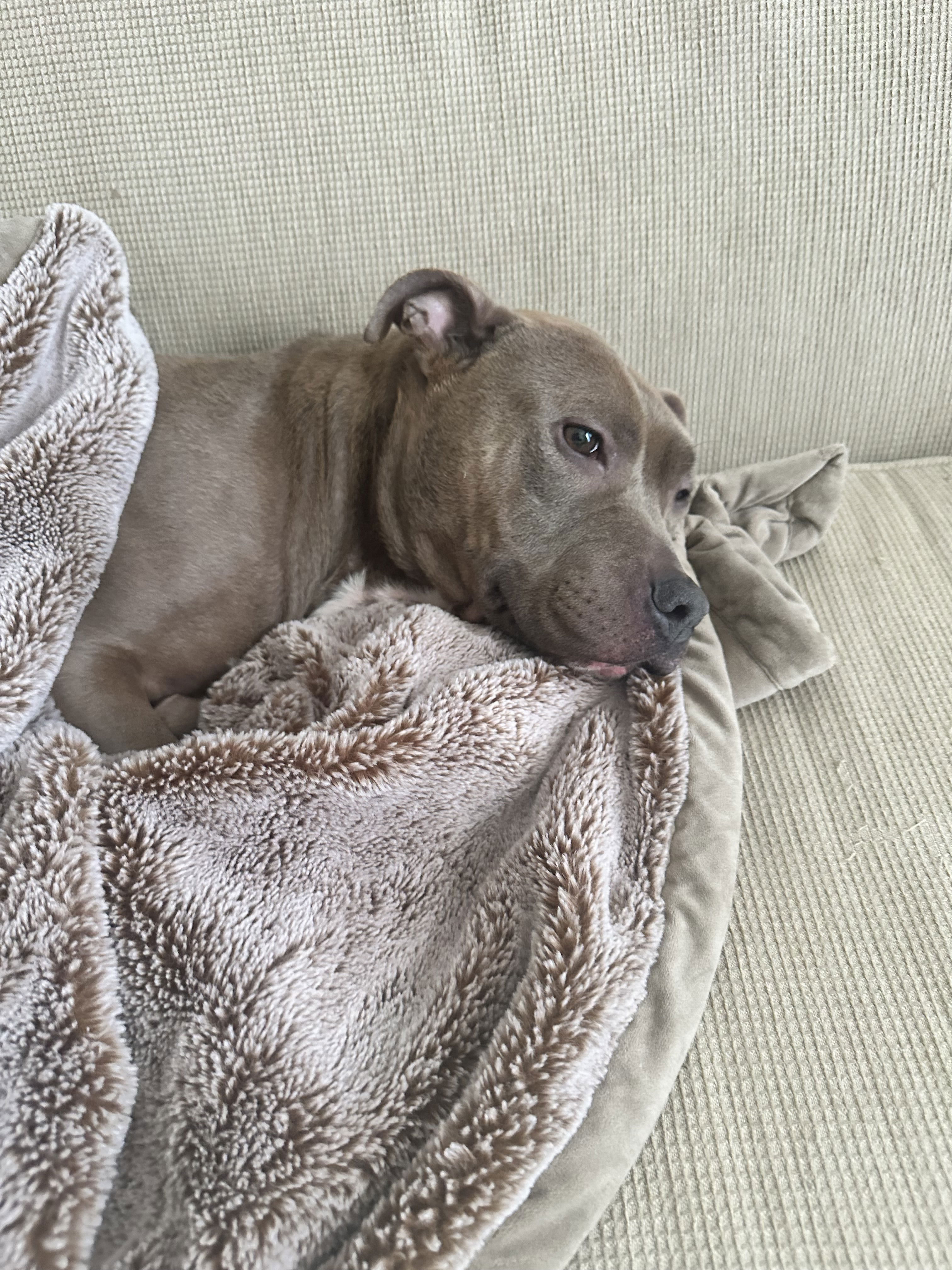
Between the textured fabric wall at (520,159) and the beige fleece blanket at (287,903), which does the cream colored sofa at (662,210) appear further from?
the beige fleece blanket at (287,903)

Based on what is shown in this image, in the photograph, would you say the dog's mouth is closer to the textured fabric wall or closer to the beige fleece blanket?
the beige fleece blanket

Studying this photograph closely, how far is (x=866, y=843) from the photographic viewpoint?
1494 millimetres

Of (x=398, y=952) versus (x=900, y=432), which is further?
(x=900, y=432)

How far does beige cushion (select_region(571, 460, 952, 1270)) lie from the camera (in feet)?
3.56

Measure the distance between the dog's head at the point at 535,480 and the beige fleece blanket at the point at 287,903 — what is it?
0.38 ft

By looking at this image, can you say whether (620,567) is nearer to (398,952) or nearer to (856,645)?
(856,645)

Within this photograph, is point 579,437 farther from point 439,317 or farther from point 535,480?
point 439,317

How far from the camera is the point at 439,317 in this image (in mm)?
1793

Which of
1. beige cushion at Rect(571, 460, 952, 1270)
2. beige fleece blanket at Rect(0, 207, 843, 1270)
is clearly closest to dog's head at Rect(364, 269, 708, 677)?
beige fleece blanket at Rect(0, 207, 843, 1270)

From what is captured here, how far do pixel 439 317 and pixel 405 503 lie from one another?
0.39 meters

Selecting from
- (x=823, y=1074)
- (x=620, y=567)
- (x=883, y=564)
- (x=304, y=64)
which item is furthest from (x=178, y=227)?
(x=823, y=1074)

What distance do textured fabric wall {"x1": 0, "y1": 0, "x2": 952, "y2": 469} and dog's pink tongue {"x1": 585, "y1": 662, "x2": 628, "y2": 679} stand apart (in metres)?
1.03

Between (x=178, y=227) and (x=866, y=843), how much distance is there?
1926 millimetres

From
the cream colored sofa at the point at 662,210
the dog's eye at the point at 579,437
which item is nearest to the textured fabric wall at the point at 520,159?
the cream colored sofa at the point at 662,210
